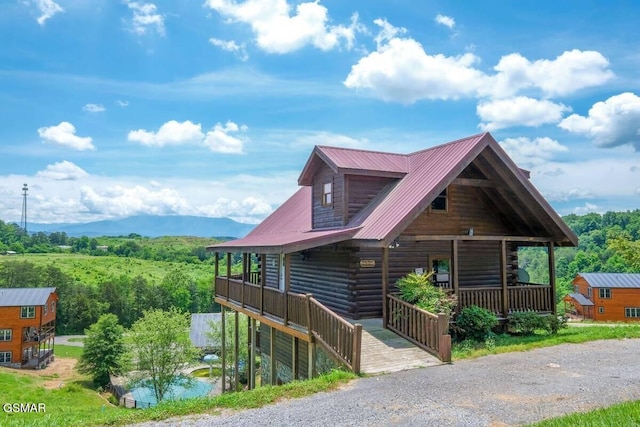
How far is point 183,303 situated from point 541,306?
83.4 m

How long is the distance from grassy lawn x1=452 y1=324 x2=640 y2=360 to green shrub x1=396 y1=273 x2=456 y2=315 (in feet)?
3.66

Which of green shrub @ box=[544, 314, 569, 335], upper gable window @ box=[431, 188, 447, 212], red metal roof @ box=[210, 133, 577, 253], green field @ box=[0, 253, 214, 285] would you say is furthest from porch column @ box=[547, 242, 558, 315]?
green field @ box=[0, 253, 214, 285]

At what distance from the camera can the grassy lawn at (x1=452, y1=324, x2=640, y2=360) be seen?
1172 cm

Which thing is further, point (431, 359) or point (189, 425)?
point (431, 359)

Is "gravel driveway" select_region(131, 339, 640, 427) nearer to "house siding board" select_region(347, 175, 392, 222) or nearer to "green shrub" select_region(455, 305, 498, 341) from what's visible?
"green shrub" select_region(455, 305, 498, 341)

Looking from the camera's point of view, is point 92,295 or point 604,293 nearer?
point 604,293

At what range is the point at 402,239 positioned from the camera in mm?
13906

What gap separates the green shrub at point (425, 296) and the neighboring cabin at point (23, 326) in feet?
157

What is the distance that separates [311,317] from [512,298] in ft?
22.6

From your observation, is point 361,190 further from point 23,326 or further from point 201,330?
point 23,326

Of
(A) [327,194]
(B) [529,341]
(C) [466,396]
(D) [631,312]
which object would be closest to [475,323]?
(B) [529,341]

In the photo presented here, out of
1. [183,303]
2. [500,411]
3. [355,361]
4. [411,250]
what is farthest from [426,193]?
[183,303]

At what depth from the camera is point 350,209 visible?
16.4 metres

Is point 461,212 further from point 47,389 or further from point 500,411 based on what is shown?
point 47,389
